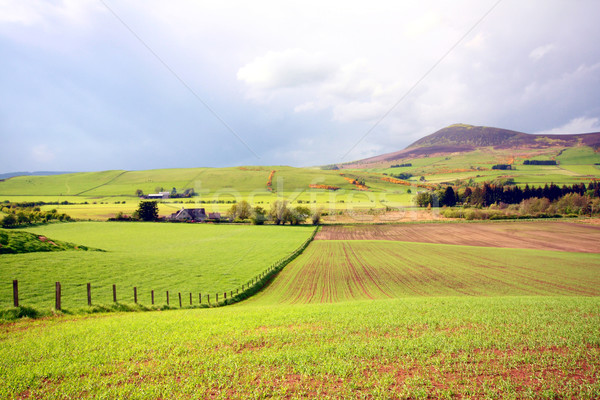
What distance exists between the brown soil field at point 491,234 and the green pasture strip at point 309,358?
4735cm

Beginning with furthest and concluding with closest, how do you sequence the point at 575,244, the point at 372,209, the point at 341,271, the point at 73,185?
the point at 73,185 → the point at 372,209 → the point at 575,244 → the point at 341,271

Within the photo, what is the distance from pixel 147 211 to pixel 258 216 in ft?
107

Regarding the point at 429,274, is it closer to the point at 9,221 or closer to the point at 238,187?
the point at 9,221

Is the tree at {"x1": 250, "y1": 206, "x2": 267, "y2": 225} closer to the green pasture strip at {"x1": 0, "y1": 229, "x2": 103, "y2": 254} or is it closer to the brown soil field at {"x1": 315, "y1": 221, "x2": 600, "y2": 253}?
the brown soil field at {"x1": 315, "y1": 221, "x2": 600, "y2": 253}

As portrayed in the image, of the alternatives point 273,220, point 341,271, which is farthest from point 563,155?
point 341,271

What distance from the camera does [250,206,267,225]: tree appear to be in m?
77.9

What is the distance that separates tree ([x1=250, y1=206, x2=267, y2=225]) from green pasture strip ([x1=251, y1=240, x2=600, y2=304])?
3514cm

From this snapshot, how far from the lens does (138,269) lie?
26016 mm

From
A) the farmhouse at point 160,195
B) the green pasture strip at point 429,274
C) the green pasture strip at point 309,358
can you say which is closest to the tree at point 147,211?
the farmhouse at point 160,195

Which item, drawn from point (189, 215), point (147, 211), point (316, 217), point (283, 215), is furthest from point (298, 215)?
point (147, 211)

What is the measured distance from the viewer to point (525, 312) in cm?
1245

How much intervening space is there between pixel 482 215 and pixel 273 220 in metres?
62.0

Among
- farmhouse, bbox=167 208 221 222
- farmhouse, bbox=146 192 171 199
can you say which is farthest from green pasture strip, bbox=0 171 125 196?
farmhouse, bbox=167 208 221 222

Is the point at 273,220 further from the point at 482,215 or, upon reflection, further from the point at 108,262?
the point at 482,215
